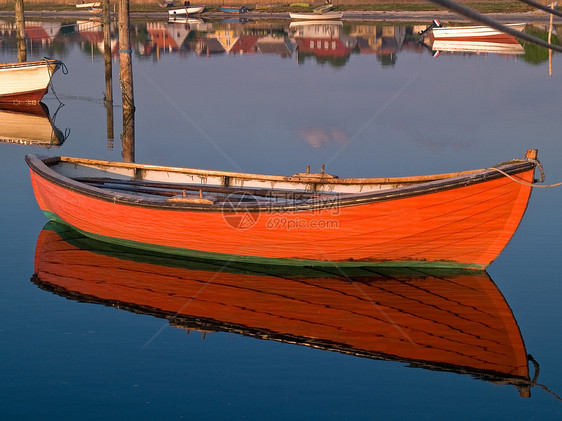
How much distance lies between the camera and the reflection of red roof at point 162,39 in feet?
204

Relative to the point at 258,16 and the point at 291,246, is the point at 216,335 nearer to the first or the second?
the point at 291,246

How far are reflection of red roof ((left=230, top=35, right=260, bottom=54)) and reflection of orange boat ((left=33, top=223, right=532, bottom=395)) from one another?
1844 inches

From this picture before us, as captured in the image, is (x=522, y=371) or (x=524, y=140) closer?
(x=522, y=371)

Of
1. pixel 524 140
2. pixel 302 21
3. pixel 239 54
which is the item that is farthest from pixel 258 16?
pixel 524 140

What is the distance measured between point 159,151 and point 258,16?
73617 millimetres

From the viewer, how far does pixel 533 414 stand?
361 inches

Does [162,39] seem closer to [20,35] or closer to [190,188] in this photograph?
[20,35]

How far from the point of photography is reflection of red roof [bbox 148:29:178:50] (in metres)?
62.2

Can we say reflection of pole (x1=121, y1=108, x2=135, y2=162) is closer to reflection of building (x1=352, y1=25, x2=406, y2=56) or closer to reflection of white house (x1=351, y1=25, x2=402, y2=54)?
reflection of building (x1=352, y1=25, x2=406, y2=56)

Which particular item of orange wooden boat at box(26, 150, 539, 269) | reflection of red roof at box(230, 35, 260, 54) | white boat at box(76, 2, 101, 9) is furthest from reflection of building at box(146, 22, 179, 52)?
orange wooden boat at box(26, 150, 539, 269)

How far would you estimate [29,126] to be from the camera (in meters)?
27.8

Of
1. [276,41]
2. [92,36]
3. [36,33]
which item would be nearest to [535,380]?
[276,41]

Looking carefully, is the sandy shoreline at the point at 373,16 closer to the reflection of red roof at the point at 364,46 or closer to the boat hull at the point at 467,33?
the boat hull at the point at 467,33

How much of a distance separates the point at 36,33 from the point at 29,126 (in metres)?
45.2
